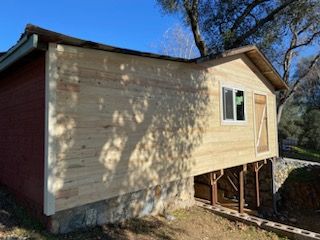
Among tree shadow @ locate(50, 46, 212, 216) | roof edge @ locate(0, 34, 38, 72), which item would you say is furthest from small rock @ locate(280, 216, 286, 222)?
roof edge @ locate(0, 34, 38, 72)

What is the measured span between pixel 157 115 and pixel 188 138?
4.34ft

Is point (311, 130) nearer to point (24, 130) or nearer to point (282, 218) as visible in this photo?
point (282, 218)

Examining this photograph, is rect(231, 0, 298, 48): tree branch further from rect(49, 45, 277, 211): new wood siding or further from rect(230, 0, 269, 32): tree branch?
rect(49, 45, 277, 211): new wood siding

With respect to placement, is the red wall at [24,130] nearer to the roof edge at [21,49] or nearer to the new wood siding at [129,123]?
the roof edge at [21,49]

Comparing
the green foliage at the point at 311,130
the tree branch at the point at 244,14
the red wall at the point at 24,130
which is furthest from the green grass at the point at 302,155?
the red wall at the point at 24,130

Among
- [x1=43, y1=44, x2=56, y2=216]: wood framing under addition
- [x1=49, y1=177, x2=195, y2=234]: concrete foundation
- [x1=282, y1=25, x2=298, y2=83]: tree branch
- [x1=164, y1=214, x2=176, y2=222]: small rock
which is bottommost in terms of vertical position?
[x1=164, y1=214, x2=176, y2=222]: small rock

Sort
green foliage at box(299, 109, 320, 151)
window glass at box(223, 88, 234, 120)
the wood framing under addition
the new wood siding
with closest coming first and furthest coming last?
the wood framing under addition, the new wood siding, window glass at box(223, 88, 234, 120), green foliage at box(299, 109, 320, 151)

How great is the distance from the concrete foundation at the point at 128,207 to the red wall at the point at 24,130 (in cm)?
50

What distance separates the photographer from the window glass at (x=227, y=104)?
9.10 metres

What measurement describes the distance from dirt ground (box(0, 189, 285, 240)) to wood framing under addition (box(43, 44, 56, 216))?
0.65 meters

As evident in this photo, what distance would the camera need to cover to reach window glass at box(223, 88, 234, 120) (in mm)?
9102

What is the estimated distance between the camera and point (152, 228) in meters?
6.46

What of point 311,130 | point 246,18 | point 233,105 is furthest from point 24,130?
point 311,130

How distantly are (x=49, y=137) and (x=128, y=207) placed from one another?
2.70 m
